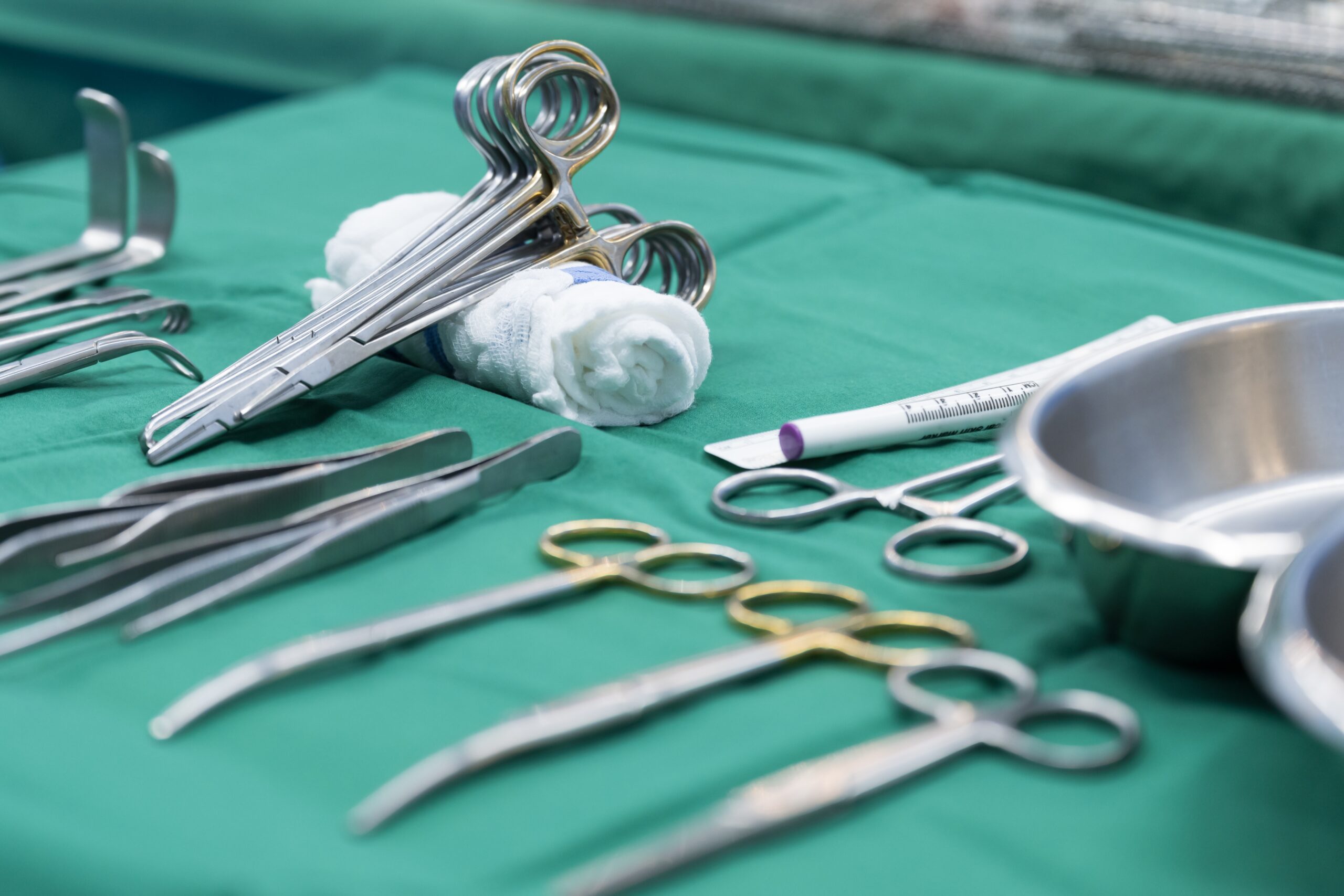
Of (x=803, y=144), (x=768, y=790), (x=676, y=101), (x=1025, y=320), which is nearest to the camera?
(x=768, y=790)

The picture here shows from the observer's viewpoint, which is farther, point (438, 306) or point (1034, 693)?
point (438, 306)

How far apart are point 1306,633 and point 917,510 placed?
0.71ft

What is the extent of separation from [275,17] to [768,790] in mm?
1599

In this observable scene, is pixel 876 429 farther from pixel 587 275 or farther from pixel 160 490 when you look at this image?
pixel 160 490

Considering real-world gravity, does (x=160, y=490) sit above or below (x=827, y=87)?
below

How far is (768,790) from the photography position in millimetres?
354

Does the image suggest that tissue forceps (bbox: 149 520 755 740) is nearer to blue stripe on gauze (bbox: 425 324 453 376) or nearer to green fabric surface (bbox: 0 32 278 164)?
blue stripe on gauze (bbox: 425 324 453 376)

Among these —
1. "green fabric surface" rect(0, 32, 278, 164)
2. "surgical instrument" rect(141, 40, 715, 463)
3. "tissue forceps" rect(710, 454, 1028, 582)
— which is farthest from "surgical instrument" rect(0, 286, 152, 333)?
"green fabric surface" rect(0, 32, 278, 164)

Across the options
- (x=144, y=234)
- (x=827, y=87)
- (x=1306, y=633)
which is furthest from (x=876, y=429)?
(x=827, y=87)

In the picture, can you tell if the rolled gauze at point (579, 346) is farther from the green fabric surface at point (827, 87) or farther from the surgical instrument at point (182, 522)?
the green fabric surface at point (827, 87)

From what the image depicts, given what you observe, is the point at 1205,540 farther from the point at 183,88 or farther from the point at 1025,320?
the point at 183,88

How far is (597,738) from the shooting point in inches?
15.5

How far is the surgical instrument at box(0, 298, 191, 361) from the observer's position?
706mm

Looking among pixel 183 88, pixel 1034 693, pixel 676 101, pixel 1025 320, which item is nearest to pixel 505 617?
pixel 1034 693
